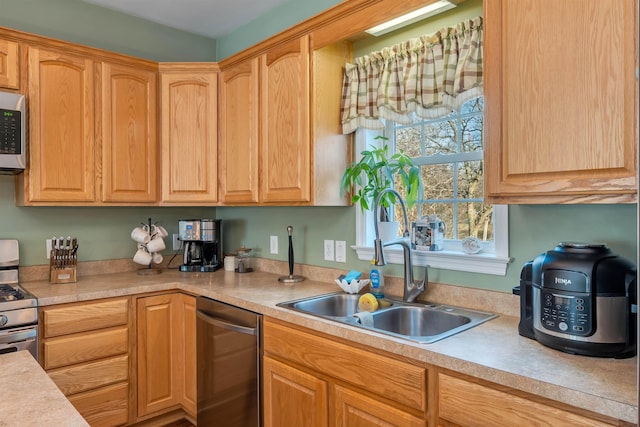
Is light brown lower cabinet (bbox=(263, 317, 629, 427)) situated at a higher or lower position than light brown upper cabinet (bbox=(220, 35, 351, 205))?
lower

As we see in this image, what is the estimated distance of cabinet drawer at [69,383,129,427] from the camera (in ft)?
7.62

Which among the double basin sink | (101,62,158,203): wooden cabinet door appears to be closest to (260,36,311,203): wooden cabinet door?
the double basin sink

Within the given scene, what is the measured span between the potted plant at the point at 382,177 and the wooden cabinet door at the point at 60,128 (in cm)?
157

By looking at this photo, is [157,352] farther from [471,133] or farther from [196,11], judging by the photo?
[196,11]

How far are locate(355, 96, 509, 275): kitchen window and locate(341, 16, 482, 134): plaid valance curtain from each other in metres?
0.13

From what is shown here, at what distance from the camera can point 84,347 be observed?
2311 millimetres

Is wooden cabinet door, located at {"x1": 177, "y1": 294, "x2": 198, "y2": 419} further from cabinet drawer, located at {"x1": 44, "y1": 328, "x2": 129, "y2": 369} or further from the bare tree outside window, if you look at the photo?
the bare tree outside window

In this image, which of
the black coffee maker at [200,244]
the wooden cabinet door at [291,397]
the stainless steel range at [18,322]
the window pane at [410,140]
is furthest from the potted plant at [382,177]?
the stainless steel range at [18,322]

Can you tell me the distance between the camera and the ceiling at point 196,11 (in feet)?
9.53

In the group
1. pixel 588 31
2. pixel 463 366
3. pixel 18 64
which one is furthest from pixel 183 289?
pixel 588 31

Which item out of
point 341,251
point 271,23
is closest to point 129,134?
point 271,23

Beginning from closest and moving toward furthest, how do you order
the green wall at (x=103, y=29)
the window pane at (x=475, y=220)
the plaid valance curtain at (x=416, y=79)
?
1. the plaid valance curtain at (x=416, y=79)
2. the window pane at (x=475, y=220)
3. the green wall at (x=103, y=29)

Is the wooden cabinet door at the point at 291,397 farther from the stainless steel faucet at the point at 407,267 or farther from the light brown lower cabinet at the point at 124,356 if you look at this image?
the light brown lower cabinet at the point at 124,356

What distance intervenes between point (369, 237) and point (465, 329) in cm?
92
